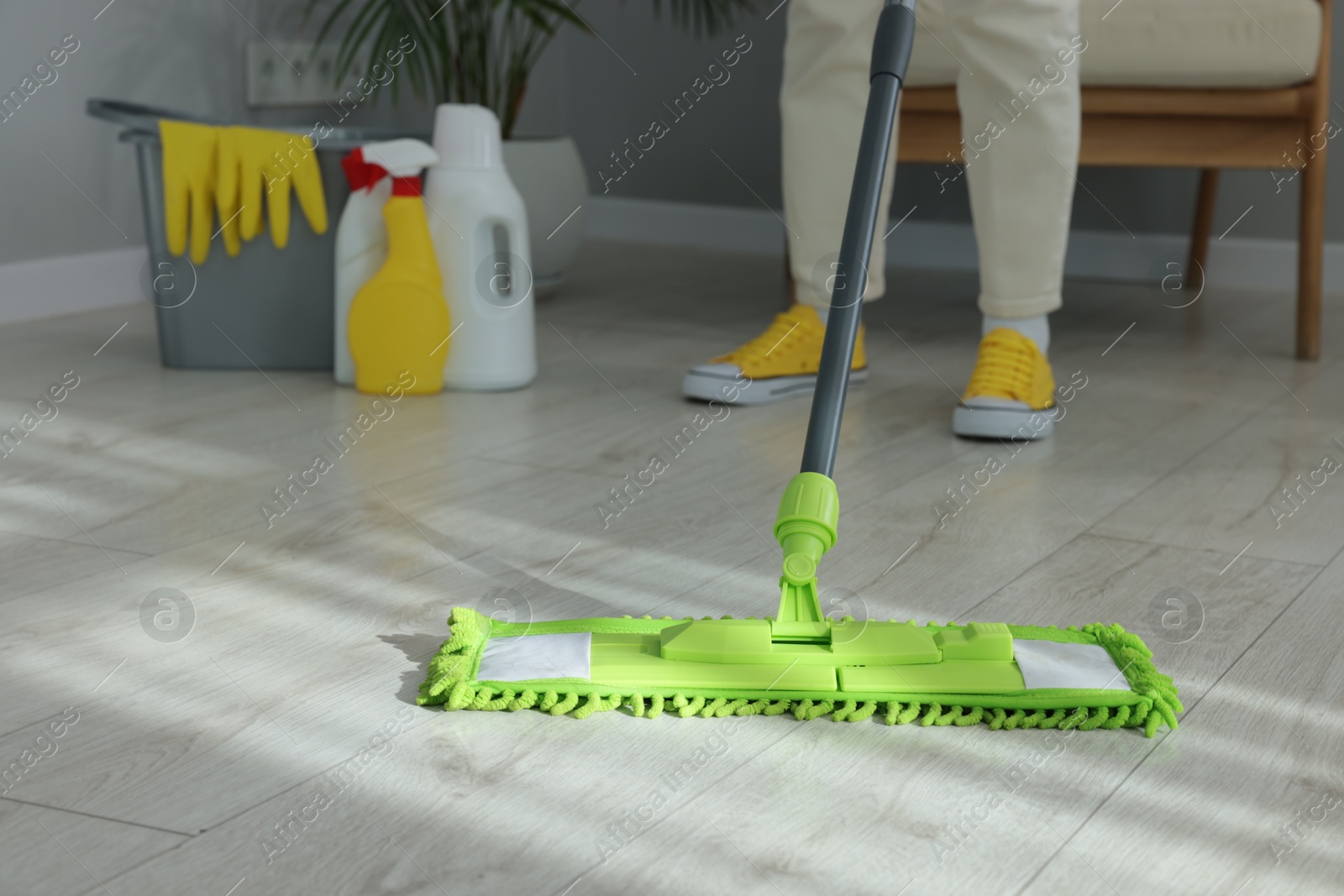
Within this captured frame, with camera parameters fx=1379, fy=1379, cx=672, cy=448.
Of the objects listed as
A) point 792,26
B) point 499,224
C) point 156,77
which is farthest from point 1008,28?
point 156,77

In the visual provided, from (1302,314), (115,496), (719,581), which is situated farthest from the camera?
(1302,314)

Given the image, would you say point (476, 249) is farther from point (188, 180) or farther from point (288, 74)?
point (288, 74)

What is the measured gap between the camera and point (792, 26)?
1506 mm

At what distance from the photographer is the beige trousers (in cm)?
138

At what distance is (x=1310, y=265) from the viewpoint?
1806 mm

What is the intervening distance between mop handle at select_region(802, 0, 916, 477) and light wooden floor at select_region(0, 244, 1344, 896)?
159mm

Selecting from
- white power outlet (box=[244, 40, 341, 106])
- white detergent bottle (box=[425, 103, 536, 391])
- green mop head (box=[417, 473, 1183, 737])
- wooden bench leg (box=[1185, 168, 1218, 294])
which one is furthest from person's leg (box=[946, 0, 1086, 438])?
white power outlet (box=[244, 40, 341, 106])

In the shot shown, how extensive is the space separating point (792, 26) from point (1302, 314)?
80cm

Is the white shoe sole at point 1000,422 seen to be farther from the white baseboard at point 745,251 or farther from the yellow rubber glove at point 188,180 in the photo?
the white baseboard at point 745,251

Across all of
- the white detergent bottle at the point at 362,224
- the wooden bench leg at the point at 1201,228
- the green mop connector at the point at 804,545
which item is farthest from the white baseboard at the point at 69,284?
the wooden bench leg at the point at 1201,228

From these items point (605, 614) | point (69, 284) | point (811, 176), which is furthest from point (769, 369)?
point (69, 284)

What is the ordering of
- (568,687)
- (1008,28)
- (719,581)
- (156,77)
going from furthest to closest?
(156,77) < (1008,28) < (719,581) < (568,687)

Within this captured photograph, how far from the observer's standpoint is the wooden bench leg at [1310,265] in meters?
1.79

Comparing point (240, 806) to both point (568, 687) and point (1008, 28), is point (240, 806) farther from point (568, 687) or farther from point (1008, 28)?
point (1008, 28)
